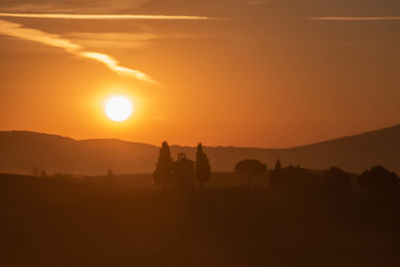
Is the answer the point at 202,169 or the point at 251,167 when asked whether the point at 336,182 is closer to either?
the point at 251,167

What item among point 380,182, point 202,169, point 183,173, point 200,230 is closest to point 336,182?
point 380,182

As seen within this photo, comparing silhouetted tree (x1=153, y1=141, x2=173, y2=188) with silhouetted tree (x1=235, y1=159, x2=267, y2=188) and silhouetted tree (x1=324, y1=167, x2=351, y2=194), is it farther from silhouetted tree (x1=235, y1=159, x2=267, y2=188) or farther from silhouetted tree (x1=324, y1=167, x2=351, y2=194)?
silhouetted tree (x1=324, y1=167, x2=351, y2=194)

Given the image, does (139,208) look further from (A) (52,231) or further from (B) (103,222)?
(A) (52,231)

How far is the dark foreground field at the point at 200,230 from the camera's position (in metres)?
76.2

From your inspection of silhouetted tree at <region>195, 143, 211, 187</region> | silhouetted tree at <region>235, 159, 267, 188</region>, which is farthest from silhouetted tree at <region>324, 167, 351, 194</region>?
silhouetted tree at <region>195, 143, 211, 187</region>

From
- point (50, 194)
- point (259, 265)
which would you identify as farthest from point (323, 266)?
point (50, 194)

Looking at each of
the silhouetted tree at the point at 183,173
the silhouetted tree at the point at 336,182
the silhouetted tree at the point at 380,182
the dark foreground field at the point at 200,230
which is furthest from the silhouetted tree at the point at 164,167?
the silhouetted tree at the point at 380,182

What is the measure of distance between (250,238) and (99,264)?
2022 cm

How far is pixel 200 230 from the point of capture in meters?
87.5

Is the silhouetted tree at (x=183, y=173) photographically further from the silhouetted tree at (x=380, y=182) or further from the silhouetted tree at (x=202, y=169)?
the silhouetted tree at (x=380, y=182)

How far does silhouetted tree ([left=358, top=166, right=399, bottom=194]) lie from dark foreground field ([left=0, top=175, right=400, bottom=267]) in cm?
487

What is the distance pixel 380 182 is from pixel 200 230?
4090 centimetres

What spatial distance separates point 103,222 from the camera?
88500 mm

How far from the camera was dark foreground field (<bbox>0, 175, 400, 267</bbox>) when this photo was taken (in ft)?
250
